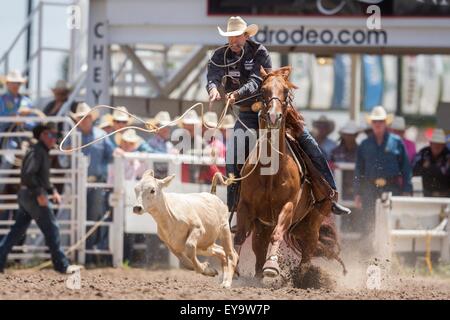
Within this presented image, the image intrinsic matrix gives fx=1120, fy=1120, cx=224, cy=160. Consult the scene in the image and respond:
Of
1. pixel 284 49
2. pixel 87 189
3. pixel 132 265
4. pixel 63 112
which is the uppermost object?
pixel 284 49

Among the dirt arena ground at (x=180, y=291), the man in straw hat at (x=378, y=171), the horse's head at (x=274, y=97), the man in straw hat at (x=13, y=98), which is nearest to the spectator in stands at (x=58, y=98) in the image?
the man in straw hat at (x=13, y=98)

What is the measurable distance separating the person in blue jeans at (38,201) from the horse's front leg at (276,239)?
3.93 m

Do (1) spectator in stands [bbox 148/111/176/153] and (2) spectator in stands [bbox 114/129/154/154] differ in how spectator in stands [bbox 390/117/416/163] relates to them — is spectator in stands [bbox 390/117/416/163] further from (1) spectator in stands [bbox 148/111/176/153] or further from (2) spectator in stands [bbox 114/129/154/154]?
(2) spectator in stands [bbox 114/129/154/154]

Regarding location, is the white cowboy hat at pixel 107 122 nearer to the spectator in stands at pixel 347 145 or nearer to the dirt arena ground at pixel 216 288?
the dirt arena ground at pixel 216 288

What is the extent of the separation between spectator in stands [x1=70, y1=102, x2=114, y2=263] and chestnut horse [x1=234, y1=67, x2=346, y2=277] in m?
4.21

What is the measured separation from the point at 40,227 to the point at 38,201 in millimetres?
304

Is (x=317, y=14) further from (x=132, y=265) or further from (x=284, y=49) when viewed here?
(x=132, y=265)

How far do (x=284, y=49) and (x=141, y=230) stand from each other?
3620 millimetres

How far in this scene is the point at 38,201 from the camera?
1286cm

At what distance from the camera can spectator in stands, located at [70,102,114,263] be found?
13.8 m

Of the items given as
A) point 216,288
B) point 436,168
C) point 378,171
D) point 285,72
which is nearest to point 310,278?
point 216,288

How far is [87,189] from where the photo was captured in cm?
1387

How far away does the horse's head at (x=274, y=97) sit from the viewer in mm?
9016

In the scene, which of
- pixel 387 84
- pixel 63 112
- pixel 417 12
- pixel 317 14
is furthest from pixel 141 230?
pixel 387 84
